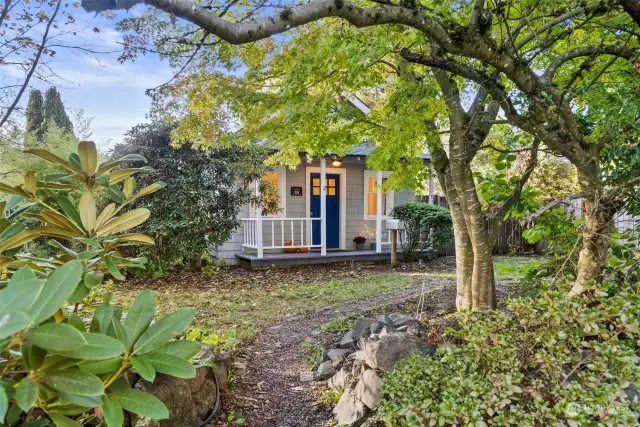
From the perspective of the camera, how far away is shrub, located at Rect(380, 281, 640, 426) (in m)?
1.82

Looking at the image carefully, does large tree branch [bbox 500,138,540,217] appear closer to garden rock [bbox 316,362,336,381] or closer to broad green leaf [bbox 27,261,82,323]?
garden rock [bbox 316,362,336,381]

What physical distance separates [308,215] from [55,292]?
34.6 feet

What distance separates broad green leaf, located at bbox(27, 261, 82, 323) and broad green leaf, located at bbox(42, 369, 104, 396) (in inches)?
6.5

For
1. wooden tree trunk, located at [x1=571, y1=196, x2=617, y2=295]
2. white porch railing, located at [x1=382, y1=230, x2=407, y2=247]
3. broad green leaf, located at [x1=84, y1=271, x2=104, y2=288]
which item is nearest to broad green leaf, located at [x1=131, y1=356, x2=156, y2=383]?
broad green leaf, located at [x1=84, y1=271, x2=104, y2=288]

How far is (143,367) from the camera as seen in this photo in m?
0.80

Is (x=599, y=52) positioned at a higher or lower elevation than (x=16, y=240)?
higher

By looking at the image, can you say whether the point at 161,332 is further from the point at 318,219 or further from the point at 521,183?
the point at 318,219

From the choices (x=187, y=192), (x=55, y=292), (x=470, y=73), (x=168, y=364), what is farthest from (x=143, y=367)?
(x=187, y=192)

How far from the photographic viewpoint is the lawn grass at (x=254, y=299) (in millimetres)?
5312

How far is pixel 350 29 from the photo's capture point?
112 inches

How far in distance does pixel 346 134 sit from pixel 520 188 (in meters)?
2.22

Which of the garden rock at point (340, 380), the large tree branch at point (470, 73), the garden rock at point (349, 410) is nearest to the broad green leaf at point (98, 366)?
the garden rock at point (349, 410)

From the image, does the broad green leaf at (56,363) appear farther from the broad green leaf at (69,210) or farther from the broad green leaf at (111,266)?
the broad green leaf at (69,210)

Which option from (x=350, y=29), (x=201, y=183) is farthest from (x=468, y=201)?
(x=201, y=183)
